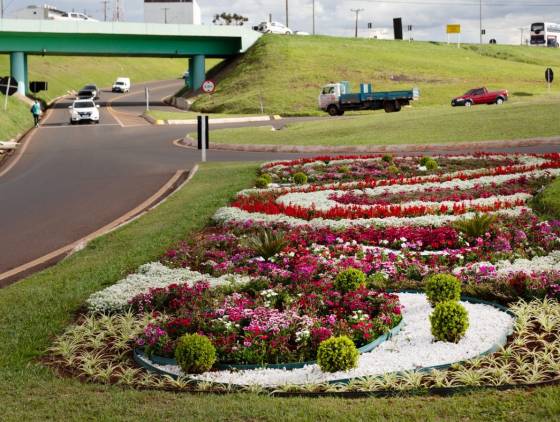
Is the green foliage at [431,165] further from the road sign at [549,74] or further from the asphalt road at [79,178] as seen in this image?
the road sign at [549,74]

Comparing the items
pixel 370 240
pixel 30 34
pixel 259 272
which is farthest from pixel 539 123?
pixel 30 34

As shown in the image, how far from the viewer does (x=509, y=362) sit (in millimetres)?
7172

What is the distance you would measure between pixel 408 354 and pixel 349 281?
6.04ft

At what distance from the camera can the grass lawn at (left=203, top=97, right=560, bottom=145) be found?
110 ft

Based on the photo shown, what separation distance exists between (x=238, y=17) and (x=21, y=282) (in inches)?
6306

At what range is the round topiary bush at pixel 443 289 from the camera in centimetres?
875

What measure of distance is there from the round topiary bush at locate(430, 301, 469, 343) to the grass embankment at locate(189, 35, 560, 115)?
56407mm

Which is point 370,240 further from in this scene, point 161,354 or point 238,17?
point 238,17

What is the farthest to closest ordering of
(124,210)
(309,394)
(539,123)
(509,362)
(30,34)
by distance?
(30,34) → (539,123) → (124,210) → (509,362) → (309,394)

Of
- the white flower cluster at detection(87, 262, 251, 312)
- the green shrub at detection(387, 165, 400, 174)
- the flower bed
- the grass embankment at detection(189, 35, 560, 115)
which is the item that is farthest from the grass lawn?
the white flower cluster at detection(87, 262, 251, 312)

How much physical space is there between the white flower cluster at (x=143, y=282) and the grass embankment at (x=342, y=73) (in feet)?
174

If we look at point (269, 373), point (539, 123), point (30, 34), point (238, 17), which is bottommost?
point (269, 373)

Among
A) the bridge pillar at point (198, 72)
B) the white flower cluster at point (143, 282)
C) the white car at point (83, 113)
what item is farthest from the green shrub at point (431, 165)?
the bridge pillar at point (198, 72)

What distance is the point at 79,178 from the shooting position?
2661 centimetres
